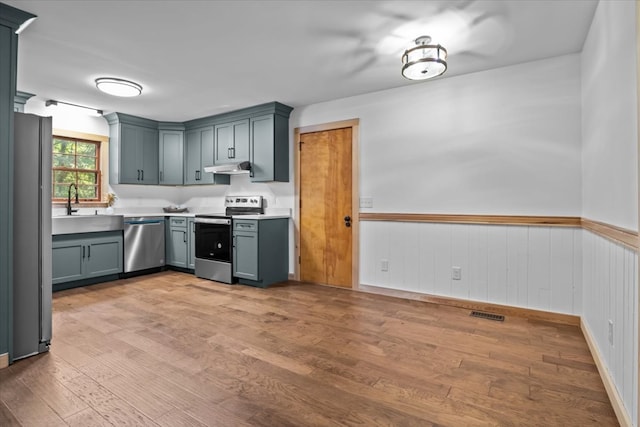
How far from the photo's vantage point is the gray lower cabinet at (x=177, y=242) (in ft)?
16.7

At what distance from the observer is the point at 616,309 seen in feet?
5.86

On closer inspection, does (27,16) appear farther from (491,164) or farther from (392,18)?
(491,164)

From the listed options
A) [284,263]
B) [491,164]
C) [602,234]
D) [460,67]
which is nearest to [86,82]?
[284,263]

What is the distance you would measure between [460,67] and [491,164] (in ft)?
3.24

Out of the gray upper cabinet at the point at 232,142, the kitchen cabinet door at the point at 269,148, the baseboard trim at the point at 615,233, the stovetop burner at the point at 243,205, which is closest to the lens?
the baseboard trim at the point at 615,233

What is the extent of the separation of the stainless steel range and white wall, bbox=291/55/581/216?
1.83 m

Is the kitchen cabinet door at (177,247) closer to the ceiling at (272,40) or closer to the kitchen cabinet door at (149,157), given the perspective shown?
the kitchen cabinet door at (149,157)

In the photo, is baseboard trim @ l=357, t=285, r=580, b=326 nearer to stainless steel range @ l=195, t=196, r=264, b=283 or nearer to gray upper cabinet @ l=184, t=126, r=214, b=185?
stainless steel range @ l=195, t=196, r=264, b=283

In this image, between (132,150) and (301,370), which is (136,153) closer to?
(132,150)

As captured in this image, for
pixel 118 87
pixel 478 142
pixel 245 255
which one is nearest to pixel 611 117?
pixel 478 142

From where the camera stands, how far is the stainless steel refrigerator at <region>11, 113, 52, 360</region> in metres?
2.31

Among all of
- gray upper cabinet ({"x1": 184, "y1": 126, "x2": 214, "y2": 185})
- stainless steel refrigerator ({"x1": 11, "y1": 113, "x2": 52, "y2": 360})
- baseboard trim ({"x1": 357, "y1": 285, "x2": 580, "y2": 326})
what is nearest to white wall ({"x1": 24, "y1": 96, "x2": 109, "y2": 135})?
gray upper cabinet ({"x1": 184, "y1": 126, "x2": 214, "y2": 185})

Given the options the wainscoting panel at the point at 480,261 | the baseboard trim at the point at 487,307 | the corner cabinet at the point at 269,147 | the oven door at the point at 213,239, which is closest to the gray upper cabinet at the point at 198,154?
the oven door at the point at 213,239

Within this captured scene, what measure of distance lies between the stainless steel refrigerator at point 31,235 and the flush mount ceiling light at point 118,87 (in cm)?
132
